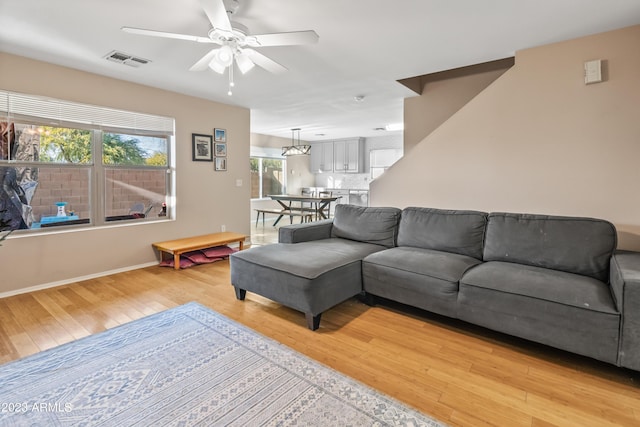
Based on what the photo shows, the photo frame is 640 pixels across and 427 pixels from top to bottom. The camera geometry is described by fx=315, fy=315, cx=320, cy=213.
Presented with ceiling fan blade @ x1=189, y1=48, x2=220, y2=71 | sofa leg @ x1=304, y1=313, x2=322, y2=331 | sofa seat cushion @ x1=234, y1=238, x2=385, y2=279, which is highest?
ceiling fan blade @ x1=189, y1=48, x2=220, y2=71

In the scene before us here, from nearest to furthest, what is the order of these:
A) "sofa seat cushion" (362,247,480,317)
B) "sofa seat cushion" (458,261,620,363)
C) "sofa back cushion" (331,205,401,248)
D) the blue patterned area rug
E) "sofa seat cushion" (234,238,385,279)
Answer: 1. the blue patterned area rug
2. "sofa seat cushion" (458,261,620,363)
3. "sofa seat cushion" (362,247,480,317)
4. "sofa seat cushion" (234,238,385,279)
5. "sofa back cushion" (331,205,401,248)

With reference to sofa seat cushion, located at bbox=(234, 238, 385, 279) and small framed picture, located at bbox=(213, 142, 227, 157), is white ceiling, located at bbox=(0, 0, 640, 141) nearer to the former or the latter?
small framed picture, located at bbox=(213, 142, 227, 157)

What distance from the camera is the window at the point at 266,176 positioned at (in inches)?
331

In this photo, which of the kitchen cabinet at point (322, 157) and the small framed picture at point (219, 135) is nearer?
the small framed picture at point (219, 135)

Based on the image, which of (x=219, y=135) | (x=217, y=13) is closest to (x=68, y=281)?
(x=219, y=135)

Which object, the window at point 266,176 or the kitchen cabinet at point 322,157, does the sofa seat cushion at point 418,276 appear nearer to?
the window at point 266,176

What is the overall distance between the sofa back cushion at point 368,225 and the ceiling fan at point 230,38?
1630mm

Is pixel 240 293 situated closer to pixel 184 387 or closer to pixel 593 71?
pixel 184 387

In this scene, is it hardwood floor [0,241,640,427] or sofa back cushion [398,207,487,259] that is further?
sofa back cushion [398,207,487,259]

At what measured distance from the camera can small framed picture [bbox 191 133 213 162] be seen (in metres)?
4.47

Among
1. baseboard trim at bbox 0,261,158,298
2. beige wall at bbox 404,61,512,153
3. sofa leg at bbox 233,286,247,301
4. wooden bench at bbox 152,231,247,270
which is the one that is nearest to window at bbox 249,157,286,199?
wooden bench at bbox 152,231,247,270

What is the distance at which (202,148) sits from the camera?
4.56m

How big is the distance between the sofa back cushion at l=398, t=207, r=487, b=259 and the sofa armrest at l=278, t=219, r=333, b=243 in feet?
2.73

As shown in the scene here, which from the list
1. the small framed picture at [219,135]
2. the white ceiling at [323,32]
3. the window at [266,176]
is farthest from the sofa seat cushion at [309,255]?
the window at [266,176]
